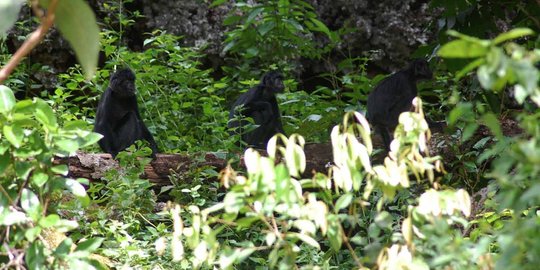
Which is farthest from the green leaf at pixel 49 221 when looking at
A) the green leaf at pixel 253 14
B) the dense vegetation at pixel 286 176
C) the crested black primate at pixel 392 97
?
the green leaf at pixel 253 14

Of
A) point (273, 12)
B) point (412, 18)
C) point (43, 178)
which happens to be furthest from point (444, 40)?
point (412, 18)

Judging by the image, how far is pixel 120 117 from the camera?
8.02 metres

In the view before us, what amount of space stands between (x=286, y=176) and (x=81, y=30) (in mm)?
656

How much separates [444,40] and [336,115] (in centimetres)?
293

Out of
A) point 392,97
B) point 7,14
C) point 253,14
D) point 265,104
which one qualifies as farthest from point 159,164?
point 7,14

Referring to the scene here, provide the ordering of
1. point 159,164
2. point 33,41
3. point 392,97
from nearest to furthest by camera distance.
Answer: point 33,41
point 159,164
point 392,97

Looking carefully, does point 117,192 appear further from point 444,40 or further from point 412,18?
point 412,18

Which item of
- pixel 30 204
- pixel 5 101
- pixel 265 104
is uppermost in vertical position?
pixel 5 101

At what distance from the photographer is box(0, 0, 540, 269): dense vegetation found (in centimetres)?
199

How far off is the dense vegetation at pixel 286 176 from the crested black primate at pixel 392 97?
0.19 m

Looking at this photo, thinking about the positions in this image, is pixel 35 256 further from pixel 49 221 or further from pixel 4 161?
pixel 4 161

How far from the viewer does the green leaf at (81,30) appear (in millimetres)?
1775

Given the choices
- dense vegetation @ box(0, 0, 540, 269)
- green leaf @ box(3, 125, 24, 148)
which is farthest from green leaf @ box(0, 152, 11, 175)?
green leaf @ box(3, 125, 24, 148)

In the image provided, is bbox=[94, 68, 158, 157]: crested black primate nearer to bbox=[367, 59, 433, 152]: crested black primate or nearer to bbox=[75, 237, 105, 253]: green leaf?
bbox=[367, 59, 433, 152]: crested black primate
